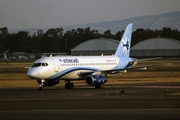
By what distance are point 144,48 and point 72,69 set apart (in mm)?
125077

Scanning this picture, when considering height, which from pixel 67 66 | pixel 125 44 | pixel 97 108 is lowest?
pixel 97 108

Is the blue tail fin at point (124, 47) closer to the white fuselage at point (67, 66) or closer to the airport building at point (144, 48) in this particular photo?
the white fuselage at point (67, 66)

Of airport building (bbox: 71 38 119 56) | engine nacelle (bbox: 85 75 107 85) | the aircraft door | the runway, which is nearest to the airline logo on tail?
engine nacelle (bbox: 85 75 107 85)

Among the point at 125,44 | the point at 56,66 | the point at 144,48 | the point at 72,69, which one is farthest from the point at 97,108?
the point at 144,48

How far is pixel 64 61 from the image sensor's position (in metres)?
48.2

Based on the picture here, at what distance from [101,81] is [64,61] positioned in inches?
158

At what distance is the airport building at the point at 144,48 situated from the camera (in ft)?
555

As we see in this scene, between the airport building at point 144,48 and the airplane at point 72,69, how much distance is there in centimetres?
11704

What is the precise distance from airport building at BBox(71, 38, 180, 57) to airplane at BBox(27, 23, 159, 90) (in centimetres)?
11704

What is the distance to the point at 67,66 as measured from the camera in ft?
157

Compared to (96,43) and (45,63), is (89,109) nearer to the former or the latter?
(45,63)

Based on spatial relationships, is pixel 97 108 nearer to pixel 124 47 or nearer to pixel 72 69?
pixel 72 69

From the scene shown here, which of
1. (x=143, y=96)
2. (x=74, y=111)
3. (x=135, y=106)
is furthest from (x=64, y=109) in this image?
(x=143, y=96)

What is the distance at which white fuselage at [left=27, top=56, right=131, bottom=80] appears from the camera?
46.0 metres
